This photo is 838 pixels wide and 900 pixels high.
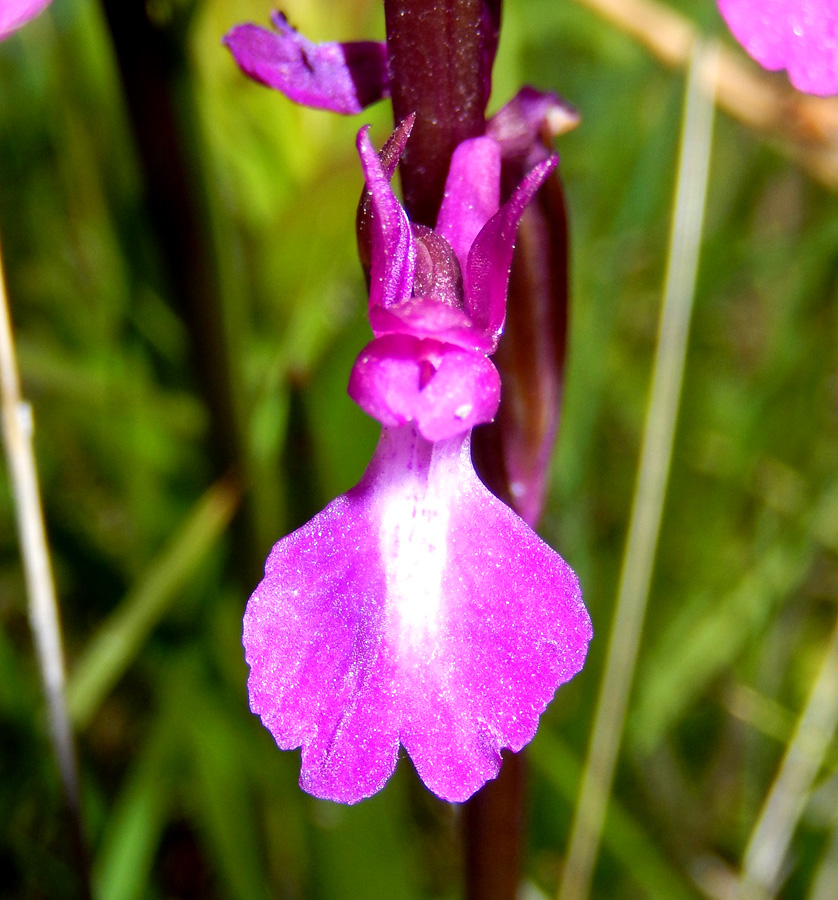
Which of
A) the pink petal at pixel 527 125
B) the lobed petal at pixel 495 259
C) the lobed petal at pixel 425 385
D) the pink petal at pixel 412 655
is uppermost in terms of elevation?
the pink petal at pixel 527 125

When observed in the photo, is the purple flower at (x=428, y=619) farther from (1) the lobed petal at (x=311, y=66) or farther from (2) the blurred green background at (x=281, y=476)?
(2) the blurred green background at (x=281, y=476)

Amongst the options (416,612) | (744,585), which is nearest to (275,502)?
(744,585)

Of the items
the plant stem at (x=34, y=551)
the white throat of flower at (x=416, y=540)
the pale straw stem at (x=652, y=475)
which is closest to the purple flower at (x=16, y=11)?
the white throat of flower at (x=416, y=540)

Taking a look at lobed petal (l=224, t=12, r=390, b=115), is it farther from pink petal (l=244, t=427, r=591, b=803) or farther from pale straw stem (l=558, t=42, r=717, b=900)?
pale straw stem (l=558, t=42, r=717, b=900)

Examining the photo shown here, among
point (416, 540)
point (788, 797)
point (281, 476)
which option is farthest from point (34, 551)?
point (788, 797)

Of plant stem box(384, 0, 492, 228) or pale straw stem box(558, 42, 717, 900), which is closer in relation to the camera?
plant stem box(384, 0, 492, 228)

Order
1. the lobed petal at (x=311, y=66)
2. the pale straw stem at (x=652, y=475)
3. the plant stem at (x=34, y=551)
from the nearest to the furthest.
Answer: the lobed petal at (x=311, y=66) < the plant stem at (x=34, y=551) < the pale straw stem at (x=652, y=475)

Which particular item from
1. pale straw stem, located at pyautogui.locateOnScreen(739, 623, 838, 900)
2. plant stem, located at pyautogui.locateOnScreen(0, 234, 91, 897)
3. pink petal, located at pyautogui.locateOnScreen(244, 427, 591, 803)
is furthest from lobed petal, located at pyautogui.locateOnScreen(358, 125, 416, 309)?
pale straw stem, located at pyautogui.locateOnScreen(739, 623, 838, 900)
